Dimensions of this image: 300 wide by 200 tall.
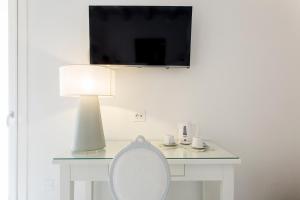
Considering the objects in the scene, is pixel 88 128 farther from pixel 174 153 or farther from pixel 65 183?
pixel 174 153

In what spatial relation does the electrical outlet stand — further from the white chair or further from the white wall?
the white chair

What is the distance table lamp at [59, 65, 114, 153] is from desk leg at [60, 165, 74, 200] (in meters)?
0.15

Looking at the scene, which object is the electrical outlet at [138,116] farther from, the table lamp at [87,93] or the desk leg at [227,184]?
the desk leg at [227,184]

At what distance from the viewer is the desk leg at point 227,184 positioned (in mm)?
1343

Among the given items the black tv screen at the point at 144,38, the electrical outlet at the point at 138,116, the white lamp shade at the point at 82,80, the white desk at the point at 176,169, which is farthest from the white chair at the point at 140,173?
the black tv screen at the point at 144,38

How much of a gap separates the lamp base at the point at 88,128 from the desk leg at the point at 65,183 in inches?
5.8

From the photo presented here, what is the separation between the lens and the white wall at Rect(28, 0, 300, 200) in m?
1.83

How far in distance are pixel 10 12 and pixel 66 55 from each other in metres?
0.55

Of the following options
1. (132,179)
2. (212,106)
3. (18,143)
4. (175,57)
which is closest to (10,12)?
(18,143)

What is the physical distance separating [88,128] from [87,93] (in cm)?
23

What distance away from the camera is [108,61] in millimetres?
1753

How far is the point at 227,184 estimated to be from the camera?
4.42 feet

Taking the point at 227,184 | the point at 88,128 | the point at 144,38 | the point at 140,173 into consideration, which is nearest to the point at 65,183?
the point at 88,128

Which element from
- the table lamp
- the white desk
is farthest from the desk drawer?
the table lamp
